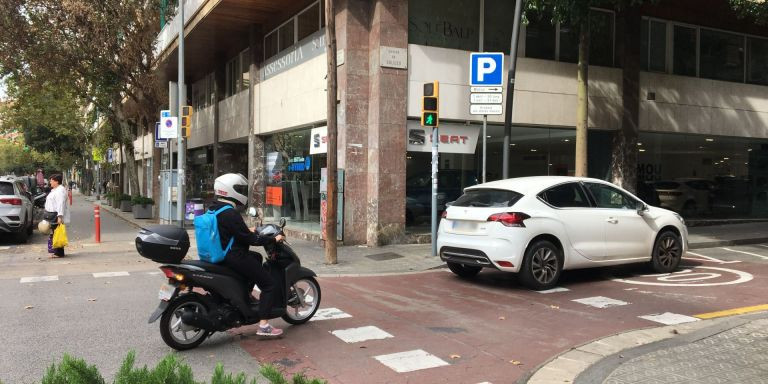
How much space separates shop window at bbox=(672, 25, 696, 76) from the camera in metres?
17.5

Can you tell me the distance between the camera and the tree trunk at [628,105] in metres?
16.0

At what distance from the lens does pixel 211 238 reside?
215 inches

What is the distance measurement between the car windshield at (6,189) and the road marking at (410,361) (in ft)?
42.9

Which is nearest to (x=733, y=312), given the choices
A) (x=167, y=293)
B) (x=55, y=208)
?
(x=167, y=293)

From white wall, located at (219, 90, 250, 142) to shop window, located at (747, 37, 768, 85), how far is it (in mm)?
16938

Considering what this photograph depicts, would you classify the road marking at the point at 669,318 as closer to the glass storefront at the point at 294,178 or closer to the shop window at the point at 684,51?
the glass storefront at the point at 294,178

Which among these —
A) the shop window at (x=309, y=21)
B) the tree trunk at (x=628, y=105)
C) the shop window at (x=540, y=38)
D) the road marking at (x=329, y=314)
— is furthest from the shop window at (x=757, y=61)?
the road marking at (x=329, y=314)

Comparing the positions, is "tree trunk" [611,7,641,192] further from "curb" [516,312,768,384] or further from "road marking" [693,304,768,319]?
"curb" [516,312,768,384]

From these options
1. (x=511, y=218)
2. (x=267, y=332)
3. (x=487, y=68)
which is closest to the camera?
(x=267, y=332)

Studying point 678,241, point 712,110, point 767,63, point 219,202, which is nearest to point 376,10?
point 678,241

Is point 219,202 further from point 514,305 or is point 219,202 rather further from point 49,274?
point 49,274

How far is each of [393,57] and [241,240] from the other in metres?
8.52

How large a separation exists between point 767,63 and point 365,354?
65.7 ft

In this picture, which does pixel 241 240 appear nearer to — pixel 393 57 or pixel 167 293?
pixel 167 293
